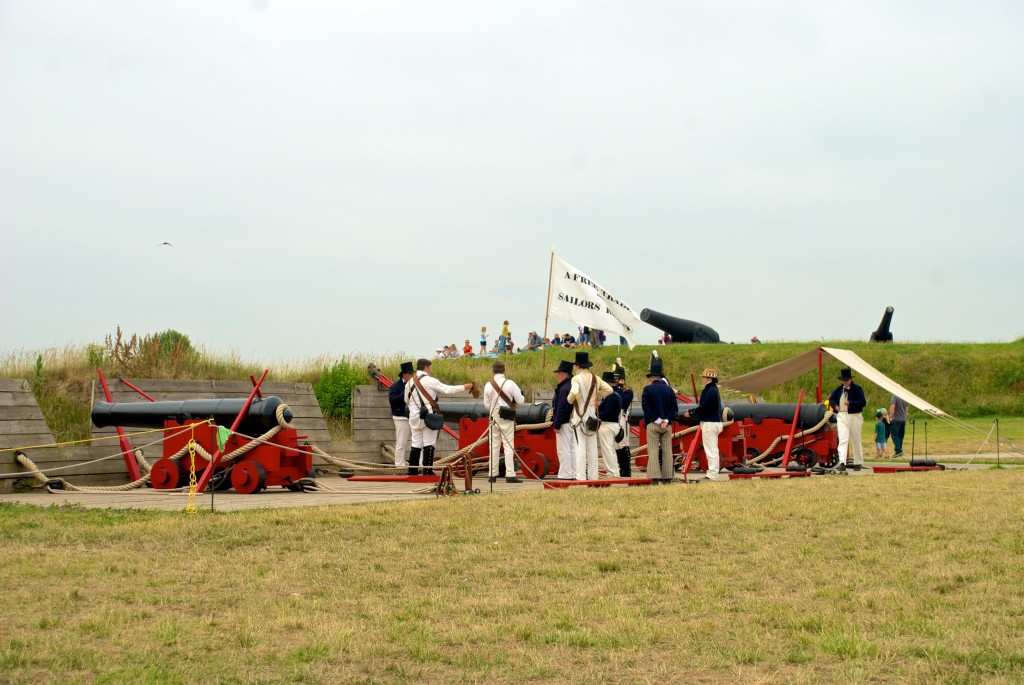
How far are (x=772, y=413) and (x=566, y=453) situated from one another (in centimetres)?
541

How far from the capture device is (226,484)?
14.1 meters

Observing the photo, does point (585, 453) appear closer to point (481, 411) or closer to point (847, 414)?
point (481, 411)

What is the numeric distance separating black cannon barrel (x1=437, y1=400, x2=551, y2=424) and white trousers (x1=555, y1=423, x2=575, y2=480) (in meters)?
1.11

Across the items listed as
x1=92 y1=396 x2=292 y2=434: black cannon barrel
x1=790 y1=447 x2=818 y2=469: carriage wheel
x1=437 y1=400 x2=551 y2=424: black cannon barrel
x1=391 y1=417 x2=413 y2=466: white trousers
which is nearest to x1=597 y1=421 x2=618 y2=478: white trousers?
x1=437 y1=400 x2=551 y2=424: black cannon barrel

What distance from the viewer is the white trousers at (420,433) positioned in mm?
16125

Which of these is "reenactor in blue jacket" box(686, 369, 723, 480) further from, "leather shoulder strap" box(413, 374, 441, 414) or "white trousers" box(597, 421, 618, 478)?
"leather shoulder strap" box(413, 374, 441, 414)

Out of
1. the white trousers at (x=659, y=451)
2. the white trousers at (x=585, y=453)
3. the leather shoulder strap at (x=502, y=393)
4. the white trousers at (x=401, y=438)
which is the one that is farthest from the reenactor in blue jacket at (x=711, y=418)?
the white trousers at (x=401, y=438)

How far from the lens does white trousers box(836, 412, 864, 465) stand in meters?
18.0

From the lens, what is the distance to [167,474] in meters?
14.1

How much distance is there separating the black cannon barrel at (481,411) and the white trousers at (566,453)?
1.11m

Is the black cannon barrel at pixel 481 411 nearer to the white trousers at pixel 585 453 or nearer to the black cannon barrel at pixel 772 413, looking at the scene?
the white trousers at pixel 585 453

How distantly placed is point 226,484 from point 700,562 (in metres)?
7.95

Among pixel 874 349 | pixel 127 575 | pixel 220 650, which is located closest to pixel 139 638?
pixel 220 650

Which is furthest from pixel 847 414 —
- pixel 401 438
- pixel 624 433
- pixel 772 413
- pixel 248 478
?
pixel 248 478
